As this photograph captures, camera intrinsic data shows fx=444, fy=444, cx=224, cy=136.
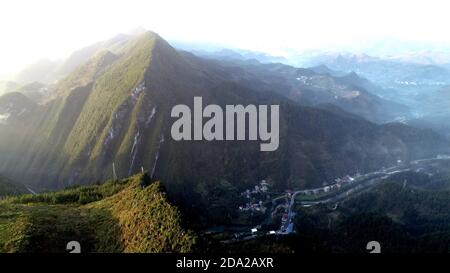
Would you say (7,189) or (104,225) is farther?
(7,189)

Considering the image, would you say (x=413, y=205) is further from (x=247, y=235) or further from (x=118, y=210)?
(x=118, y=210)

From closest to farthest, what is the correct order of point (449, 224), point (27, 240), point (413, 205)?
point (27, 240)
point (449, 224)
point (413, 205)

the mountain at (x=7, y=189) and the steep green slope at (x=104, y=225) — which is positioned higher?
the mountain at (x=7, y=189)

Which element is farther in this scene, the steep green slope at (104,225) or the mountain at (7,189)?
the mountain at (7,189)

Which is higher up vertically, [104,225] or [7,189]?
[7,189]

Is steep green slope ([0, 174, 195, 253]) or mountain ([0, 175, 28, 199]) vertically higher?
mountain ([0, 175, 28, 199])

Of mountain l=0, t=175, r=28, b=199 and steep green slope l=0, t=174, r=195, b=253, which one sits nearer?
steep green slope l=0, t=174, r=195, b=253

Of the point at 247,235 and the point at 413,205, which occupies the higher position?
the point at 413,205
